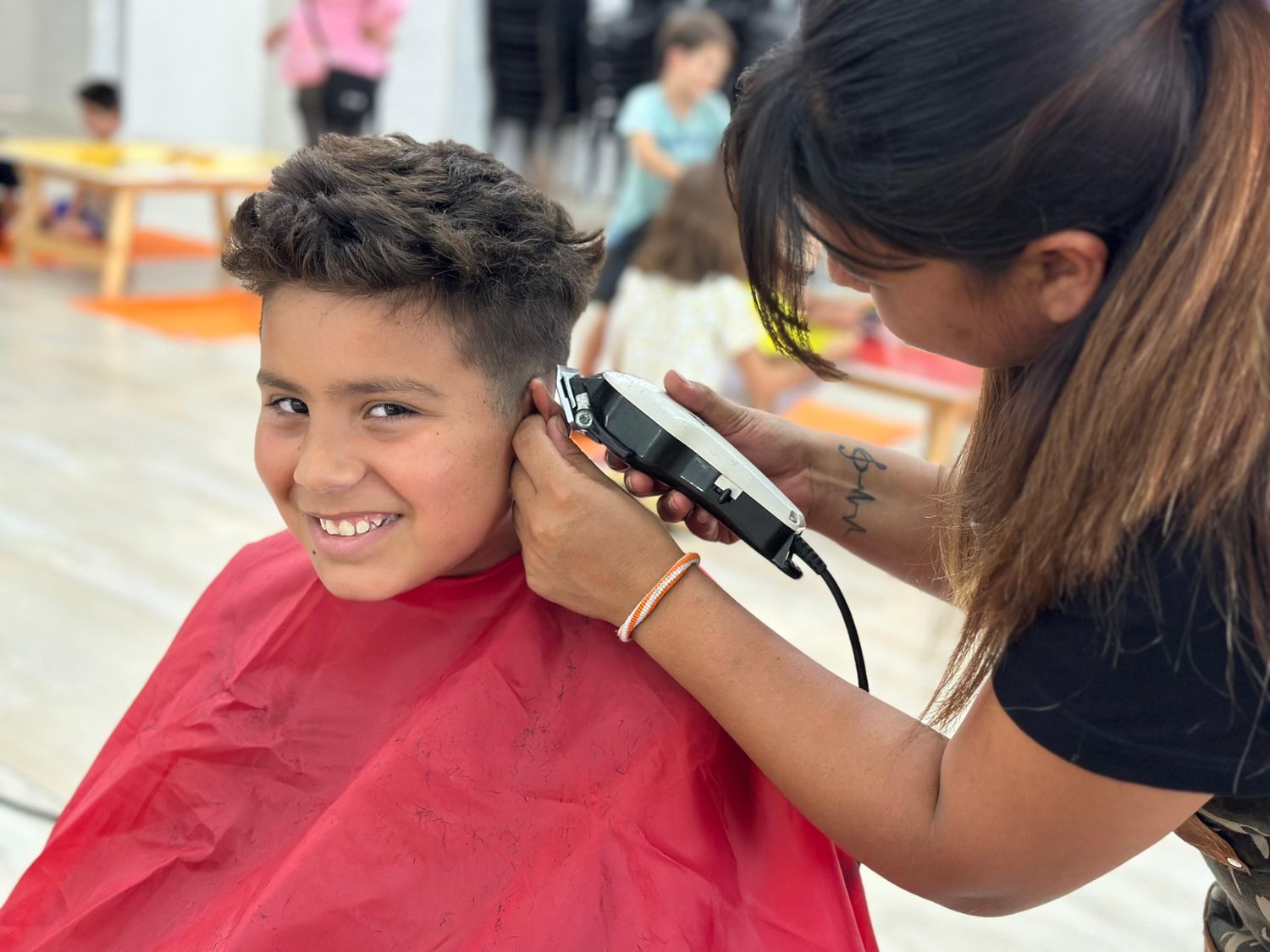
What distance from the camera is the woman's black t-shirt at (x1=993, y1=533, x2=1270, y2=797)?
0.73 m

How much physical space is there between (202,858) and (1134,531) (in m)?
0.79

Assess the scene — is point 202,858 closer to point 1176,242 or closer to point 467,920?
point 467,920

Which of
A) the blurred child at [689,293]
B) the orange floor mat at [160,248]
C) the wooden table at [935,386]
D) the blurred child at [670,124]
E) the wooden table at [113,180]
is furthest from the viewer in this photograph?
the orange floor mat at [160,248]

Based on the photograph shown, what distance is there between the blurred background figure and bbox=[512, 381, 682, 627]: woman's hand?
4.82m

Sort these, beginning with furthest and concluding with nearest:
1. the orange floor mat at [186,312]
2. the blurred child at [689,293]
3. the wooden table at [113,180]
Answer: the wooden table at [113,180]
the orange floor mat at [186,312]
the blurred child at [689,293]

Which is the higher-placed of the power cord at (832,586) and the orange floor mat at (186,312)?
the power cord at (832,586)

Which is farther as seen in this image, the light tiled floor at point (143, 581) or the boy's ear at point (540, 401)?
the light tiled floor at point (143, 581)

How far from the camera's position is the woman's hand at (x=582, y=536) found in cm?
96

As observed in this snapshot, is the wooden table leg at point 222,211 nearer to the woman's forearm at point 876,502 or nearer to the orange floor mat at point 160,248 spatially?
the orange floor mat at point 160,248

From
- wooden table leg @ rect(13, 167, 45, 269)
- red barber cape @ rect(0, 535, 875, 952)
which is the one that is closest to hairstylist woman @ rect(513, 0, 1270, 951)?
red barber cape @ rect(0, 535, 875, 952)

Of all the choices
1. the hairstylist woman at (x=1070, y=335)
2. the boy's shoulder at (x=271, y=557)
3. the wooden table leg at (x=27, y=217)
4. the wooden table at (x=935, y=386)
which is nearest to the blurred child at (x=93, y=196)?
the wooden table leg at (x=27, y=217)

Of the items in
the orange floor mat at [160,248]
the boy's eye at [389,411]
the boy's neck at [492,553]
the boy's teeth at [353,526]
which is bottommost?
the orange floor mat at [160,248]

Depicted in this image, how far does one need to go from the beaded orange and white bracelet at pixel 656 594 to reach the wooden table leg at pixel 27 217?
5033mm

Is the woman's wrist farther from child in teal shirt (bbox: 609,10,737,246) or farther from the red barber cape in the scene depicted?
child in teal shirt (bbox: 609,10,737,246)
